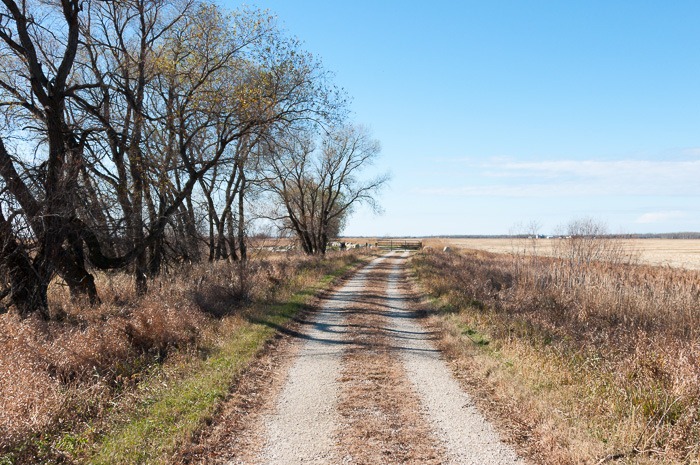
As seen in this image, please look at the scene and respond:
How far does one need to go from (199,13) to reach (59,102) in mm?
6053

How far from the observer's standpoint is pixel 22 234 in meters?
10.1

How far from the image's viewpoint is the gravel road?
16.1ft

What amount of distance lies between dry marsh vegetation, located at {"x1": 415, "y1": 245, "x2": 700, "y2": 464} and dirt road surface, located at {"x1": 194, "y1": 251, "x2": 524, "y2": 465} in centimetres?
61

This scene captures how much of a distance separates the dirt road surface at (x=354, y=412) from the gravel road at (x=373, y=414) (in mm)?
12

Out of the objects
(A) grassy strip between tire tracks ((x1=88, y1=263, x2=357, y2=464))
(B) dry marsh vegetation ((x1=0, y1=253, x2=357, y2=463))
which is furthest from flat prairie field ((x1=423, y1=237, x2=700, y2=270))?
(A) grassy strip between tire tracks ((x1=88, y1=263, x2=357, y2=464))

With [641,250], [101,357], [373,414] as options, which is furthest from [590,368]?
[641,250]

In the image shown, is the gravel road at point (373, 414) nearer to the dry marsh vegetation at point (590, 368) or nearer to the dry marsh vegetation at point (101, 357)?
the dry marsh vegetation at point (590, 368)

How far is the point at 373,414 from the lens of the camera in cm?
599

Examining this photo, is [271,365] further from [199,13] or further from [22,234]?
[199,13]

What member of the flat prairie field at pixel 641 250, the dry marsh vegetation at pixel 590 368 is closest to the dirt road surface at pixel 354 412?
the dry marsh vegetation at pixel 590 368

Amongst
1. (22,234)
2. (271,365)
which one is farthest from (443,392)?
(22,234)

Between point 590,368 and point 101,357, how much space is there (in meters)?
7.60

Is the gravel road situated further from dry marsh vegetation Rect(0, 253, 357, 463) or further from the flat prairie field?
the flat prairie field

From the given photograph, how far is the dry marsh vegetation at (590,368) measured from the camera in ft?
16.1
